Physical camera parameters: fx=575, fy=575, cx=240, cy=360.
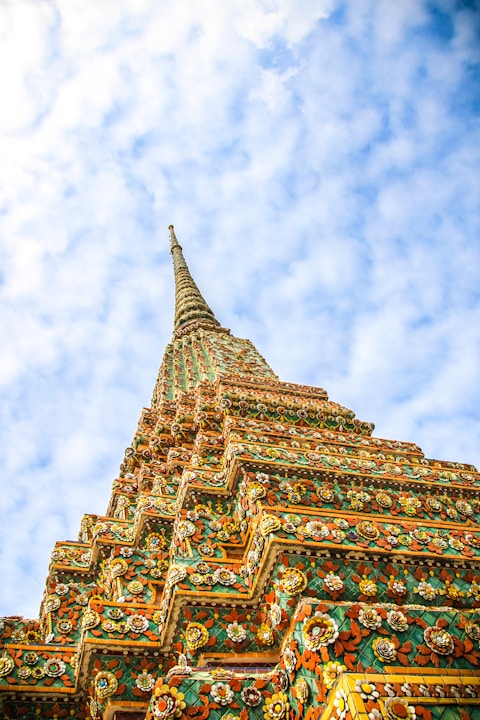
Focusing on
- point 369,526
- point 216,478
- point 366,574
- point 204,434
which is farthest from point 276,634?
point 204,434

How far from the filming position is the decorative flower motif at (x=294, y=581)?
4.57 meters

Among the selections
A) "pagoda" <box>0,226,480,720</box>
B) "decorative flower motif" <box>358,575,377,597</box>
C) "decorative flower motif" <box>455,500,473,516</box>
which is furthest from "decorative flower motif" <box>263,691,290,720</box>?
"decorative flower motif" <box>455,500,473,516</box>

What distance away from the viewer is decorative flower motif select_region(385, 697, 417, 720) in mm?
2996

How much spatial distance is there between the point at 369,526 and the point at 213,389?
20.7ft

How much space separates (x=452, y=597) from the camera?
4828 mm

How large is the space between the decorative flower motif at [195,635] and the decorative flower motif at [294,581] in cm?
83

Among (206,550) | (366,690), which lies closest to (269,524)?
(206,550)

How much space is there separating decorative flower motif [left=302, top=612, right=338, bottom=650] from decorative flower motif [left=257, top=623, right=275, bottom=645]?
3.37ft

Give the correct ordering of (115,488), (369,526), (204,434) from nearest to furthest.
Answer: (369,526), (204,434), (115,488)

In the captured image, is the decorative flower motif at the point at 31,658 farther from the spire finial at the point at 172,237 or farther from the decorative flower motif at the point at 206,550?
the spire finial at the point at 172,237

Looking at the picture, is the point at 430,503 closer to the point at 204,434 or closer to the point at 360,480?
the point at 360,480

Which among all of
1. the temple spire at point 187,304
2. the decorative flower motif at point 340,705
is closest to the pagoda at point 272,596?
the decorative flower motif at point 340,705

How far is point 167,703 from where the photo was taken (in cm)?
367

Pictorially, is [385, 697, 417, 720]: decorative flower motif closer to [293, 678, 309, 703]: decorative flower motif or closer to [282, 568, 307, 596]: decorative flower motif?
[293, 678, 309, 703]: decorative flower motif
